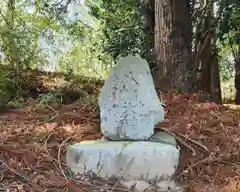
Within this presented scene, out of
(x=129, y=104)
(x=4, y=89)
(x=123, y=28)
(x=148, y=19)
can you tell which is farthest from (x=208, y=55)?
(x=129, y=104)

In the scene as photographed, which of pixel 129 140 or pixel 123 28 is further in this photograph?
pixel 123 28

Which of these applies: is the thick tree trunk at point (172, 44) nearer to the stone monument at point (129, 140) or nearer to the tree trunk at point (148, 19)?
the tree trunk at point (148, 19)

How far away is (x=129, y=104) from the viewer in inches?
98.0

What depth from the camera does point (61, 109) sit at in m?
3.20

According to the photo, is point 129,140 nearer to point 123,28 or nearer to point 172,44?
point 172,44

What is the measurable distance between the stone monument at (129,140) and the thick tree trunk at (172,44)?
4.54 ft

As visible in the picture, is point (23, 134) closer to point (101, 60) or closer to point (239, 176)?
point (239, 176)

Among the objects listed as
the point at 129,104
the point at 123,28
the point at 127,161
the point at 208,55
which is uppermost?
the point at 123,28

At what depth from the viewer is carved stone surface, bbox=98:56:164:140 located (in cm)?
245

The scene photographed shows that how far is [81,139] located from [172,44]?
1.71 m

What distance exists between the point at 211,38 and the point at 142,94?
241 centimetres

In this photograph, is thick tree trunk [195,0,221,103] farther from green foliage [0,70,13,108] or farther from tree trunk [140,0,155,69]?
green foliage [0,70,13,108]

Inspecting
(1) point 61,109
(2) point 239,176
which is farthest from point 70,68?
(2) point 239,176

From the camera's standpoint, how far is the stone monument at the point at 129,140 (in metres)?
2.32
